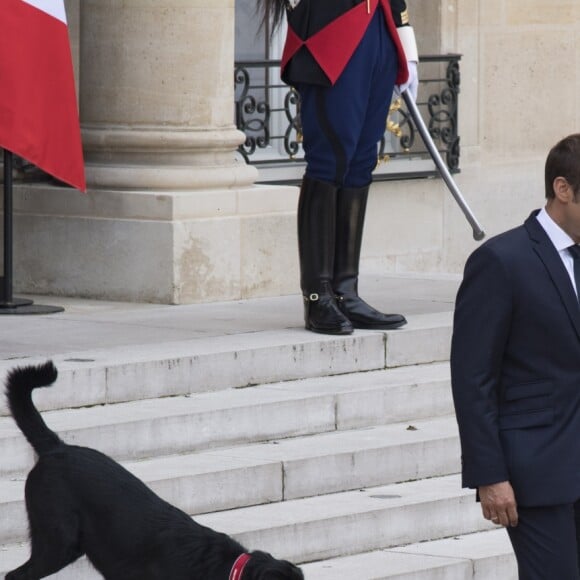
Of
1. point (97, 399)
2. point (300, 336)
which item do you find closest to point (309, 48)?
point (300, 336)

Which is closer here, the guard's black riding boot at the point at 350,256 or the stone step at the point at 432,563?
the stone step at the point at 432,563

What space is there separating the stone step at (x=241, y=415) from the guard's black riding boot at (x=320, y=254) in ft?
0.91

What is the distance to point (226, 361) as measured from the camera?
7230mm

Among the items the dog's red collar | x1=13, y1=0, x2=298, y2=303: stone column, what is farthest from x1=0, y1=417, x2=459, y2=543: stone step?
x1=13, y1=0, x2=298, y2=303: stone column

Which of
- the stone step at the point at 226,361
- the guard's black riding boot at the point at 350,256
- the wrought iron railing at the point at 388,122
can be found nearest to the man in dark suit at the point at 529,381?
the stone step at the point at 226,361

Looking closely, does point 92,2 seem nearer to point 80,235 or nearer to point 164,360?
point 80,235

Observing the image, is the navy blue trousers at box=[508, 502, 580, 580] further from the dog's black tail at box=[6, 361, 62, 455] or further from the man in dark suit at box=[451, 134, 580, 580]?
the dog's black tail at box=[6, 361, 62, 455]

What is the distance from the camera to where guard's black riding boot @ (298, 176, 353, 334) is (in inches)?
304

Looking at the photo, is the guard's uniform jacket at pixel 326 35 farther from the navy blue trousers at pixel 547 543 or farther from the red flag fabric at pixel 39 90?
the navy blue trousers at pixel 547 543

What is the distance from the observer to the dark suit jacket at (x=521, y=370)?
13.6 ft

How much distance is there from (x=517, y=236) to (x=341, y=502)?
2.49 meters

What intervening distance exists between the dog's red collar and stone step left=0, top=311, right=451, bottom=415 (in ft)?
7.43

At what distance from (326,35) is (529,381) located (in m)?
3.73

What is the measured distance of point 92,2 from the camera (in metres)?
8.98
